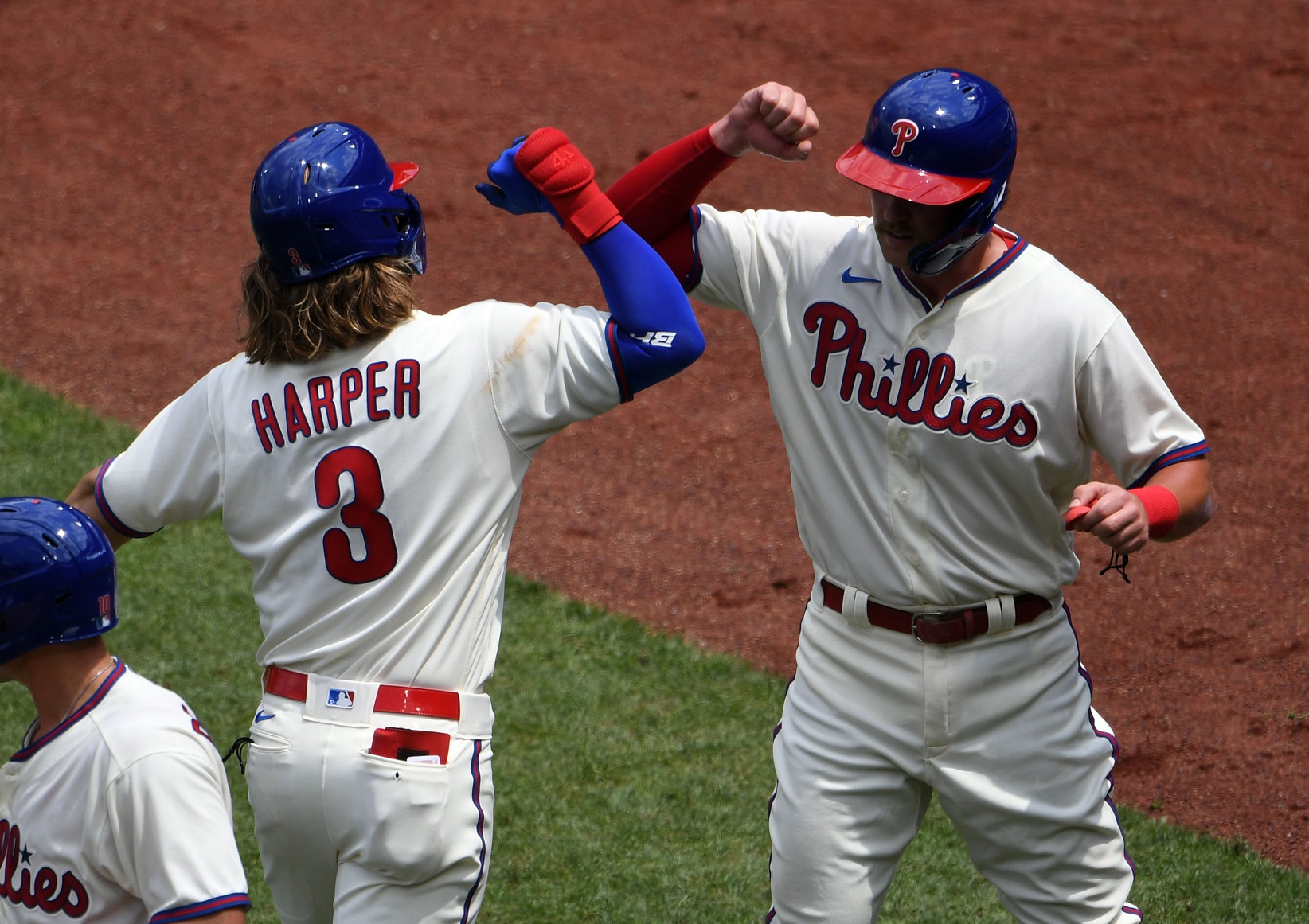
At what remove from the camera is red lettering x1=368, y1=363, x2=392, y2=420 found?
2.70 meters

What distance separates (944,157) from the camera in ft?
9.82

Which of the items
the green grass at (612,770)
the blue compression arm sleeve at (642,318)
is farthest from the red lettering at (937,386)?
the green grass at (612,770)

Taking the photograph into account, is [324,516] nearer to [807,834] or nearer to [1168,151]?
[807,834]

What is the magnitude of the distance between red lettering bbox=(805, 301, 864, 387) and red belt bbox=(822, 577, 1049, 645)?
18.3 inches

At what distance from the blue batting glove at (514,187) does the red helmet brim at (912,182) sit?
23.1 inches

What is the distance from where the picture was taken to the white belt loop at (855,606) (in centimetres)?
317

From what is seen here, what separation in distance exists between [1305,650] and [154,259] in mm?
6307

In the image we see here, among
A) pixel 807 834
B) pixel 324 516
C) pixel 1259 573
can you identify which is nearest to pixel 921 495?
pixel 807 834

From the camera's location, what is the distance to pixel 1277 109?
998 centimetres

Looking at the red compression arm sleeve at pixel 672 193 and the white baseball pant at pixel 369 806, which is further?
the red compression arm sleeve at pixel 672 193

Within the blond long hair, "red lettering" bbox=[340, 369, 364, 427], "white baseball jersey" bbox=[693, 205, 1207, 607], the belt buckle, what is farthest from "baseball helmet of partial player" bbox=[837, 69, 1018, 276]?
"red lettering" bbox=[340, 369, 364, 427]

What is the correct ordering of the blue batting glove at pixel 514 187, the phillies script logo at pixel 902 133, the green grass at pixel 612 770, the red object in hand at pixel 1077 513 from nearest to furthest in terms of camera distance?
the red object in hand at pixel 1077 513 < the blue batting glove at pixel 514 187 < the phillies script logo at pixel 902 133 < the green grass at pixel 612 770

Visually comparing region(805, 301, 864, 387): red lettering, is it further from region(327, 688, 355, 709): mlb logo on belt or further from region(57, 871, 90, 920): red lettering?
region(57, 871, 90, 920): red lettering

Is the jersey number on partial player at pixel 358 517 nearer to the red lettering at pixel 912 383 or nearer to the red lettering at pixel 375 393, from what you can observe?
the red lettering at pixel 375 393
